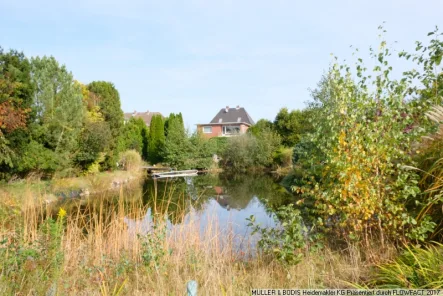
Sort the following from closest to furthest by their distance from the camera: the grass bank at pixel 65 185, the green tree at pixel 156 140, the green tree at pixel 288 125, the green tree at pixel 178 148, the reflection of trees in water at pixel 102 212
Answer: the reflection of trees in water at pixel 102 212
the grass bank at pixel 65 185
the green tree at pixel 178 148
the green tree at pixel 288 125
the green tree at pixel 156 140

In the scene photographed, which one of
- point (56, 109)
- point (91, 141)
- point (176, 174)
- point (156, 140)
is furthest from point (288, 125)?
point (56, 109)

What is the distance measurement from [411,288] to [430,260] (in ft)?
1.15

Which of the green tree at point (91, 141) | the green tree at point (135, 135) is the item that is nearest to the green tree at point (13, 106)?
the green tree at point (91, 141)

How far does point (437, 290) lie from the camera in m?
2.07

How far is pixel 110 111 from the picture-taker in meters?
20.2

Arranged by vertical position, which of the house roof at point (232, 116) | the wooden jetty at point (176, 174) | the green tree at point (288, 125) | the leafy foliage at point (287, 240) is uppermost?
the house roof at point (232, 116)

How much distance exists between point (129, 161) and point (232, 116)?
64.6ft

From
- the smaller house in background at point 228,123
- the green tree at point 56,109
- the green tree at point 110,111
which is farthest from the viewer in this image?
the smaller house in background at point 228,123

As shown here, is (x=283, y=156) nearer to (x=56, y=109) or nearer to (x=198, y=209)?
(x=56, y=109)

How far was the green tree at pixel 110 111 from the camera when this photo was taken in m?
20.0

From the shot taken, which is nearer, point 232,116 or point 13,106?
point 13,106

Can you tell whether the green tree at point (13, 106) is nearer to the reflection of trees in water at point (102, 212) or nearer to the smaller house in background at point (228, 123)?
the reflection of trees in water at point (102, 212)

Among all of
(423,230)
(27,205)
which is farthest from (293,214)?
(27,205)

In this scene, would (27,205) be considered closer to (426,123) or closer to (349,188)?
(349,188)
